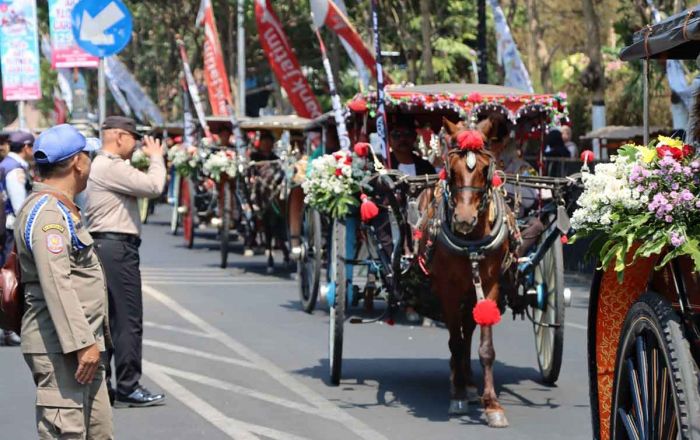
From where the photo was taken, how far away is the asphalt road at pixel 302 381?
8.73m

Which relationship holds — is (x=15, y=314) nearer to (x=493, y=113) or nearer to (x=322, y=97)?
(x=493, y=113)

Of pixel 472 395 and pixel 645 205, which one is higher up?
pixel 645 205

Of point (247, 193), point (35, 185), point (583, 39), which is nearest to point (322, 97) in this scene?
point (583, 39)

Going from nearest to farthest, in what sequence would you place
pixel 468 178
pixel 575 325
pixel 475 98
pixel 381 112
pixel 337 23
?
pixel 468 178 → pixel 475 98 → pixel 381 112 → pixel 575 325 → pixel 337 23

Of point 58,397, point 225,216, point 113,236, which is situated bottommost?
point 225,216

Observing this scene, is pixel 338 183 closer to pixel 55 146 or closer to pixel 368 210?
pixel 368 210

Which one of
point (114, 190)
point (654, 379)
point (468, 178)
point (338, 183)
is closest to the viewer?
point (654, 379)

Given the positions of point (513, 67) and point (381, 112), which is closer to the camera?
point (381, 112)

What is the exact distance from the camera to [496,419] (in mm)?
8750

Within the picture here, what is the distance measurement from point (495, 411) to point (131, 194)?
2.83m

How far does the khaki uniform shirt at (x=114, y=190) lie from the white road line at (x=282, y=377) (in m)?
1.77

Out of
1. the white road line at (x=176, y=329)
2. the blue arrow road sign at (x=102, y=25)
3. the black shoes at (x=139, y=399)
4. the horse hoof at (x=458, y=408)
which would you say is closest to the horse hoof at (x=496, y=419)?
the horse hoof at (x=458, y=408)

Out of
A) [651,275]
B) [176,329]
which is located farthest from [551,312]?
[651,275]

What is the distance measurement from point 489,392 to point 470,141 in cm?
159
